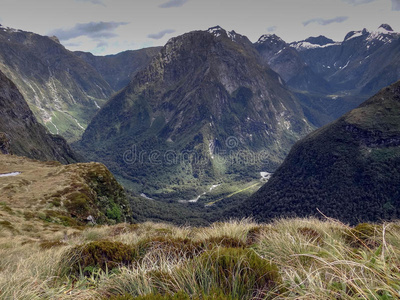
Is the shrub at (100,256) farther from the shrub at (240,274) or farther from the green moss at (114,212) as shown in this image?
the green moss at (114,212)

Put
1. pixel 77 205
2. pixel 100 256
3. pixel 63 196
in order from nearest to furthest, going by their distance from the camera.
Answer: pixel 100 256, pixel 77 205, pixel 63 196

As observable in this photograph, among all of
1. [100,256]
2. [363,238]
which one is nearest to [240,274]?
[100,256]

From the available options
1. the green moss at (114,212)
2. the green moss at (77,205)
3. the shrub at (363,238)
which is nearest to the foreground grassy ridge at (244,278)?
the shrub at (363,238)

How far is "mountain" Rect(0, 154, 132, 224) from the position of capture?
3828 centimetres

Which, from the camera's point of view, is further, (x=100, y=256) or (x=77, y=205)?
(x=77, y=205)

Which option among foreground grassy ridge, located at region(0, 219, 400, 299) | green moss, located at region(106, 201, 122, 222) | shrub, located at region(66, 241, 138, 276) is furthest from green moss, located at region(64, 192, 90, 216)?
foreground grassy ridge, located at region(0, 219, 400, 299)

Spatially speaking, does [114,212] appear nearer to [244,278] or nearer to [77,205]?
[77,205]

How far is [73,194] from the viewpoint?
4903 centimetres

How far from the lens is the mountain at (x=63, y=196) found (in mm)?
38281

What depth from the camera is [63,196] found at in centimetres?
4766

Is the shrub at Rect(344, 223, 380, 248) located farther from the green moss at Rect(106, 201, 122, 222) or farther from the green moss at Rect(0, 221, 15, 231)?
the green moss at Rect(106, 201, 122, 222)

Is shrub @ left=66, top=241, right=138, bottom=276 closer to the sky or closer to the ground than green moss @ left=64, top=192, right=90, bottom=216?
closer to the sky

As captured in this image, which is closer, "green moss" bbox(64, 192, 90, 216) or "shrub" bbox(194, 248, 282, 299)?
"shrub" bbox(194, 248, 282, 299)

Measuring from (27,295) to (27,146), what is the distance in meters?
196
